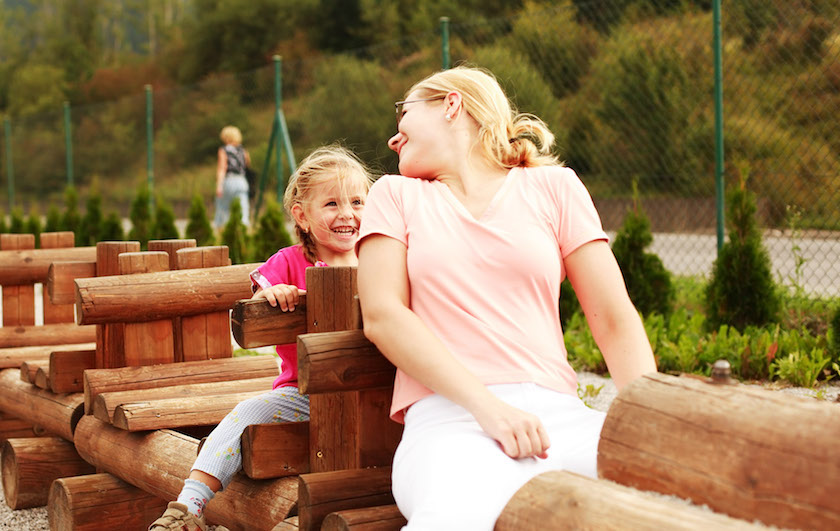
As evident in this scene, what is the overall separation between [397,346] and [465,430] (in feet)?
0.79

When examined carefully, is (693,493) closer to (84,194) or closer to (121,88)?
(84,194)

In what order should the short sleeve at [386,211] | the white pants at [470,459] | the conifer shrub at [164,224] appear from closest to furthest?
the white pants at [470,459], the short sleeve at [386,211], the conifer shrub at [164,224]

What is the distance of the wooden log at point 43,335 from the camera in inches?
200

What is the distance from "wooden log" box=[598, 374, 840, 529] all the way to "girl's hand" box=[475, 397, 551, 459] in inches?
6.1

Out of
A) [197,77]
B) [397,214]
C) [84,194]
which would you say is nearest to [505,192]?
[397,214]

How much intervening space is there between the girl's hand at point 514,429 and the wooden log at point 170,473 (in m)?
0.88

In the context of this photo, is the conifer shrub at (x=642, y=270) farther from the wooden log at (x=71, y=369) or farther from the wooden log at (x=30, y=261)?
the wooden log at (x=71, y=369)

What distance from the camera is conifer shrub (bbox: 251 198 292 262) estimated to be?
9070 millimetres

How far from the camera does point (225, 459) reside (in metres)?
2.72

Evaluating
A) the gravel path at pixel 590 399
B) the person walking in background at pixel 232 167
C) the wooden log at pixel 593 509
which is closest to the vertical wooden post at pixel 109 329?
the gravel path at pixel 590 399

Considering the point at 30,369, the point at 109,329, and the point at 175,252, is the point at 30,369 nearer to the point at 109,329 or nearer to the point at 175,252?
the point at 109,329

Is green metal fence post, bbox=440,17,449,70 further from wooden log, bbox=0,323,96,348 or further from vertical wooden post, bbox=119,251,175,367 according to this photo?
vertical wooden post, bbox=119,251,175,367

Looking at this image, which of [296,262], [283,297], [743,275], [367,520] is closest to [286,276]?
[296,262]

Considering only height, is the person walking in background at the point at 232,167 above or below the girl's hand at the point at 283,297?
above
